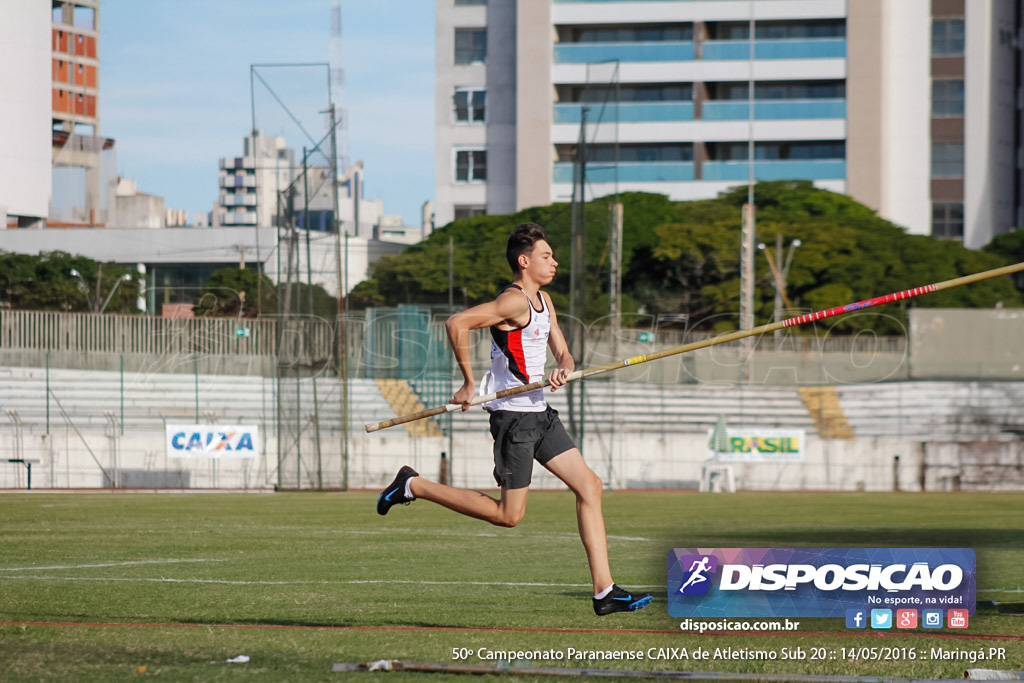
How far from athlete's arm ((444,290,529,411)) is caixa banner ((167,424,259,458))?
23872 millimetres

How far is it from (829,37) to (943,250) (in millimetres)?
22998

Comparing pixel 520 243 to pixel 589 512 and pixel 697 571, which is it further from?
pixel 697 571

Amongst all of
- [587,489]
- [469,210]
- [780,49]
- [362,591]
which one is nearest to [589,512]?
[587,489]

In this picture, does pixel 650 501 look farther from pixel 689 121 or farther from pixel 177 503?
pixel 689 121

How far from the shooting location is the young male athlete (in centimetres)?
761

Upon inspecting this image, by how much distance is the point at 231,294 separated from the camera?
42094mm

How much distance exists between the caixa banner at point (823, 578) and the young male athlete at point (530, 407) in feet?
2.42

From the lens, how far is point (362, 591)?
10102mm

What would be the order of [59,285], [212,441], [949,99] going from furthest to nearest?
[949,99]
[59,285]
[212,441]

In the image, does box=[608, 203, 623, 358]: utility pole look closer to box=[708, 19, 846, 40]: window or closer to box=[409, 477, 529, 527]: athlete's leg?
box=[409, 477, 529, 527]: athlete's leg

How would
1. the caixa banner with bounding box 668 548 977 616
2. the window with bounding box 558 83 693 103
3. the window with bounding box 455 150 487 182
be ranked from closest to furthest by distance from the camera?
1. the caixa banner with bounding box 668 548 977 616
2. the window with bounding box 558 83 693 103
3. the window with bounding box 455 150 487 182

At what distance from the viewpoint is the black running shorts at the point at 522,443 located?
7.69 meters

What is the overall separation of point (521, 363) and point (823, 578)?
2101 mm

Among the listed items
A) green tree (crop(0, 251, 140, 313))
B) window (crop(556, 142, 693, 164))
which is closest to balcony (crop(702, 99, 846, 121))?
window (crop(556, 142, 693, 164))
